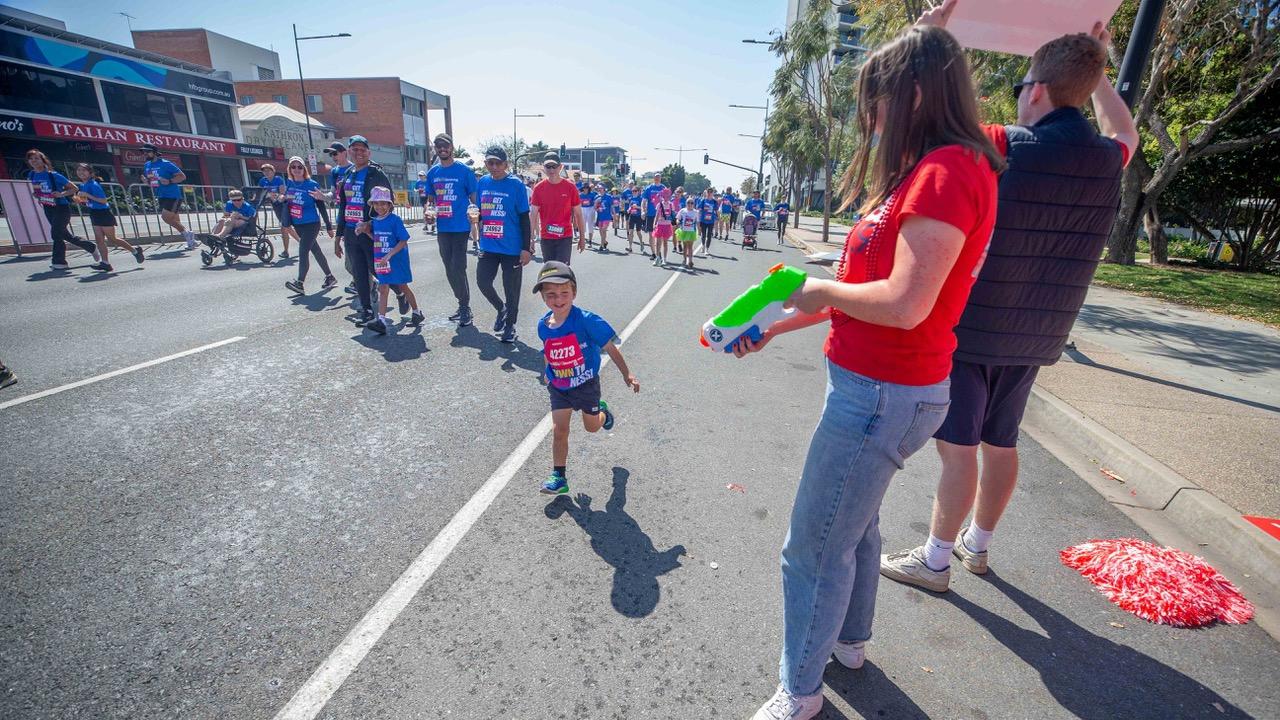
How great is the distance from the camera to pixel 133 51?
107 ft

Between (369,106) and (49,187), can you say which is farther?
(369,106)

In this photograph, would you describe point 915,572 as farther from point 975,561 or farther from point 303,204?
point 303,204

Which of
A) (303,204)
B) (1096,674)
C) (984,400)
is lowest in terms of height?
(1096,674)

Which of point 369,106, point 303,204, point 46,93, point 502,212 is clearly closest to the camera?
point 502,212

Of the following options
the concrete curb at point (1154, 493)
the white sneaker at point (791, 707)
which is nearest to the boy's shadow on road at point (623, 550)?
the white sneaker at point (791, 707)

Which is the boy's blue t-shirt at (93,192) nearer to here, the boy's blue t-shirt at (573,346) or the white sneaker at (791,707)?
the boy's blue t-shirt at (573,346)

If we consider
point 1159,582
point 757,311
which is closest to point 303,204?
point 757,311

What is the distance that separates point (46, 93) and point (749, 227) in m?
36.5

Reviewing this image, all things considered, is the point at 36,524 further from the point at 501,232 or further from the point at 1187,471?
the point at 1187,471

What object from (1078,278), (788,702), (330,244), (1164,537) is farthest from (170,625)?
(330,244)

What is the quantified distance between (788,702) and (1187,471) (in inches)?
133

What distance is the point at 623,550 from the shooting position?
287 centimetres

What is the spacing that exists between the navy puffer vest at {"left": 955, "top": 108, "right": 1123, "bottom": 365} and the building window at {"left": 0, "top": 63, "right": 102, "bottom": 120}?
42.0 meters

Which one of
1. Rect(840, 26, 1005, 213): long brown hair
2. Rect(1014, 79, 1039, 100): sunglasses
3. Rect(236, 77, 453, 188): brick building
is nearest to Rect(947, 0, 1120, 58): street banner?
Rect(1014, 79, 1039, 100): sunglasses
